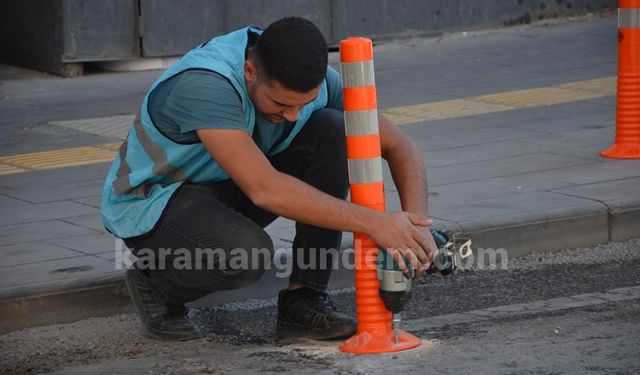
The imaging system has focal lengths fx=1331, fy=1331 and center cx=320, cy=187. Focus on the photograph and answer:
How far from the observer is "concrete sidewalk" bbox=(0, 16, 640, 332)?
532cm

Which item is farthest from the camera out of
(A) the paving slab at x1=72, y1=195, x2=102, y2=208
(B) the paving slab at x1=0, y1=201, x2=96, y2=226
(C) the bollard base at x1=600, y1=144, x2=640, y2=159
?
(C) the bollard base at x1=600, y1=144, x2=640, y2=159

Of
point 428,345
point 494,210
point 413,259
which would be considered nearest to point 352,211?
point 413,259

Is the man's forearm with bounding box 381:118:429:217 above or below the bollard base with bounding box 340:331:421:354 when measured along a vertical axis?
above

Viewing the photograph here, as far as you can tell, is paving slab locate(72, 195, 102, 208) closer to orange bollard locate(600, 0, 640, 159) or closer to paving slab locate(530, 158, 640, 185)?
paving slab locate(530, 158, 640, 185)

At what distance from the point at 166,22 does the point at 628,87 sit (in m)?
4.40

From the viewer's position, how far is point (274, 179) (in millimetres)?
4223

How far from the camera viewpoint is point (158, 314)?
15.5 ft

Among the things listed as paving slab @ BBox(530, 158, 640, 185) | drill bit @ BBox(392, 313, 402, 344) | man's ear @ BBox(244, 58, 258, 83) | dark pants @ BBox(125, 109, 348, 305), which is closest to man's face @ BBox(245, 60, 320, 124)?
man's ear @ BBox(244, 58, 258, 83)

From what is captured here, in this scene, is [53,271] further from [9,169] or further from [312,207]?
[9,169]

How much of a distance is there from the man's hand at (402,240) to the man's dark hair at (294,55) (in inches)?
19.4

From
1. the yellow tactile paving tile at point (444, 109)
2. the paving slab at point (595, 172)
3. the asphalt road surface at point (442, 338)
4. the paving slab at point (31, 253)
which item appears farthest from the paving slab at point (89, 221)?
the yellow tactile paving tile at point (444, 109)

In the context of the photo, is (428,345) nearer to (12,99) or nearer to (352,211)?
(352,211)

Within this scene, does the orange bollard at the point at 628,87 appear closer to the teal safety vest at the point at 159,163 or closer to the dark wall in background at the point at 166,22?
Result: the teal safety vest at the point at 159,163

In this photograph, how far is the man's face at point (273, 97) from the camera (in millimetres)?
4234
